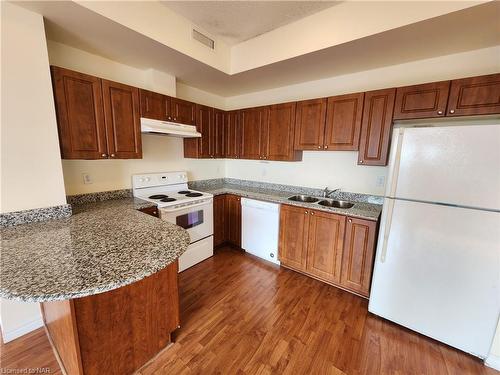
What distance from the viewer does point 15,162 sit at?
61.4 inches

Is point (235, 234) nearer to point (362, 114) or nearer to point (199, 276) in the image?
point (199, 276)

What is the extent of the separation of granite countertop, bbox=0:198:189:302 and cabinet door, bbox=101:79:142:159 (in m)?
0.80

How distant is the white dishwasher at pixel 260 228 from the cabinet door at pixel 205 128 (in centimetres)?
93

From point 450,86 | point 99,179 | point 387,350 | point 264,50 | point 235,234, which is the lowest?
point 387,350

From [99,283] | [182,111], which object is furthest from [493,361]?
[182,111]

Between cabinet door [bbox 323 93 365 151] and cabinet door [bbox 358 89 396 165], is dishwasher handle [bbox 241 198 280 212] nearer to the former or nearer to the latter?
cabinet door [bbox 323 93 365 151]

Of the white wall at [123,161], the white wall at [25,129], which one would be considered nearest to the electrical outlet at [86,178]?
the white wall at [123,161]

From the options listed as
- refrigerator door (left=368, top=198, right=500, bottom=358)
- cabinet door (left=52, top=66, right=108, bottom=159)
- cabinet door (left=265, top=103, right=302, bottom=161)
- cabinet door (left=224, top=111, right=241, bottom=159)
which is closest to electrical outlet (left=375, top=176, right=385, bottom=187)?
refrigerator door (left=368, top=198, right=500, bottom=358)

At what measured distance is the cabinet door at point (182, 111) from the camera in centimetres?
263

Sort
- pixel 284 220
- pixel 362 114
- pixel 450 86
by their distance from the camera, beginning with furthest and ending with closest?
pixel 284 220, pixel 362 114, pixel 450 86

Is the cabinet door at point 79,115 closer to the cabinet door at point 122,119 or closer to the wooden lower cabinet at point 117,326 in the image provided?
the cabinet door at point 122,119

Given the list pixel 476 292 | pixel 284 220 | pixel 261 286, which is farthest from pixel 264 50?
pixel 476 292

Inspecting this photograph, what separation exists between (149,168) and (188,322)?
6.30 ft

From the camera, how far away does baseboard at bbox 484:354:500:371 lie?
1.54 metres
